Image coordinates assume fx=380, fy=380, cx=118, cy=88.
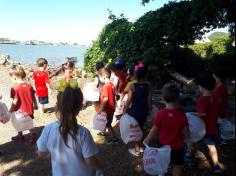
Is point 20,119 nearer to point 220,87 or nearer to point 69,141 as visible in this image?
point 220,87

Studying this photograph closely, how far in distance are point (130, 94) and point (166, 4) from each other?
21.4ft

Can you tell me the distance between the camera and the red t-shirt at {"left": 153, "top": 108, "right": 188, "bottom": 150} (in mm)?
4859

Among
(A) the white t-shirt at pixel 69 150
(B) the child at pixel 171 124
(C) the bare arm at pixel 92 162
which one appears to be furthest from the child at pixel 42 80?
(C) the bare arm at pixel 92 162

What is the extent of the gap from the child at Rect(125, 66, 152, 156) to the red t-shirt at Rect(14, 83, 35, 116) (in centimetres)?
225

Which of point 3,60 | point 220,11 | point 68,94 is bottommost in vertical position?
point 3,60

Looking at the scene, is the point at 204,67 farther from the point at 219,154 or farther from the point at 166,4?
the point at 219,154

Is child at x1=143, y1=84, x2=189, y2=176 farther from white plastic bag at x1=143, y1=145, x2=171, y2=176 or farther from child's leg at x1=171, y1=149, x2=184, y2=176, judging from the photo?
white plastic bag at x1=143, y1=145, x2=171, y2=176

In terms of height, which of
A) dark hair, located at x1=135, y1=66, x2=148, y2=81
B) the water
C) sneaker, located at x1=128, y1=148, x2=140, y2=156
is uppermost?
dark hair, located at x1=135, y1=66, x2=148, y2=81

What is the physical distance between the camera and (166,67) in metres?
12.1

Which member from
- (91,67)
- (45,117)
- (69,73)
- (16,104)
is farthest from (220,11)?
(91,67)

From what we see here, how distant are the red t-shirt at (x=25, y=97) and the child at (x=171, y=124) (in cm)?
358

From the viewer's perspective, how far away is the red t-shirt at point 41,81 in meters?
9.94

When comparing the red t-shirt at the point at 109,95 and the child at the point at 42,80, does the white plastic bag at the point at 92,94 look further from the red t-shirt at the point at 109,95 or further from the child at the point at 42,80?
the child at the point at 42,80

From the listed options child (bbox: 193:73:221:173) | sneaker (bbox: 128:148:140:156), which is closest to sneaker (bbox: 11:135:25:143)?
sneaker (bbox: 128:148:140:156)
